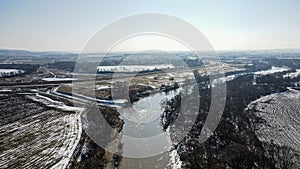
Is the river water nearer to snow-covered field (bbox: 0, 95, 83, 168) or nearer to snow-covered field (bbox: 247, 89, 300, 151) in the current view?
snow-covered field (bbox: 0, 95, 83, 168)

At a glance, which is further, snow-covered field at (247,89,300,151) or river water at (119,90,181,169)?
snow-covered field at (247,89,300,151)

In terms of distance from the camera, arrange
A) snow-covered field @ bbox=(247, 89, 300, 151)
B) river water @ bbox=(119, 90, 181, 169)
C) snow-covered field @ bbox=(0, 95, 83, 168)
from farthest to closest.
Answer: snow-covered field @ bbox=(247, 89, 300, 151) < river water @ bbox=(119, 90, 181, 169) < snow-covered field @ bbox=(0, 95, 83, 168)

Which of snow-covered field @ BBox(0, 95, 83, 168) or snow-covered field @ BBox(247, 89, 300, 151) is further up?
snow-covered field @ BBox(0, 95, 83, 168)

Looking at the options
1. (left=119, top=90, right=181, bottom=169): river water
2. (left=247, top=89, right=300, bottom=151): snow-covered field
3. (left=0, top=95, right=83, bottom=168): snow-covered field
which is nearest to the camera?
(left=0, top=95, right=83, bottom=168): snow-covered field

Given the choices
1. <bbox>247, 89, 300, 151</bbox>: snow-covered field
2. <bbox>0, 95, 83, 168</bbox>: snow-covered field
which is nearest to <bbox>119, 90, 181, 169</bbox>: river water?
<bbox>0, 95, 83, 168</bbox>: snow-covered field

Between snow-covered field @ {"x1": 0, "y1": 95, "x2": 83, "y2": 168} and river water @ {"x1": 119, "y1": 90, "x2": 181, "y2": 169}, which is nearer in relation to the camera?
snow-covered field @ {"x1": 0, "y1": 95, "x2": 83, "y2": 168}

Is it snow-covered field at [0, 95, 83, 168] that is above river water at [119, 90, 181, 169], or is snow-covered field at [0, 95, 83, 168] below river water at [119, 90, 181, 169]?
above

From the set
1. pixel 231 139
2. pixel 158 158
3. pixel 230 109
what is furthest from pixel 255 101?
pixel 158 158

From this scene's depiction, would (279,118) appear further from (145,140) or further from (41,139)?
(41,139)
